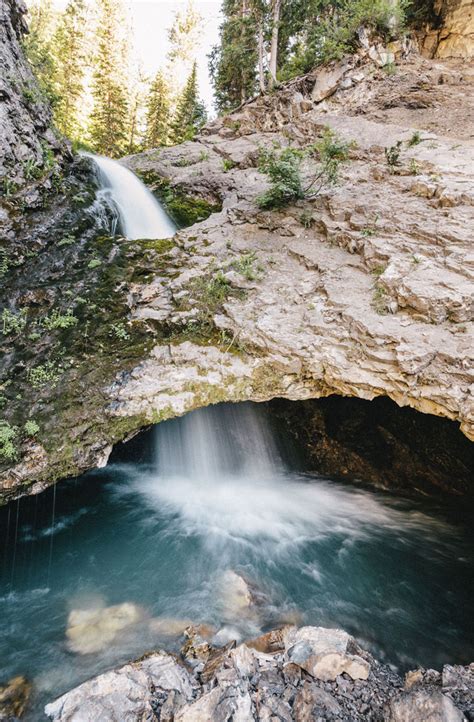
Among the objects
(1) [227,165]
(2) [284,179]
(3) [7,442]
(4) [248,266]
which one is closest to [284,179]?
(2) [284,179]

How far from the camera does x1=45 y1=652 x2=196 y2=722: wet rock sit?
351cm

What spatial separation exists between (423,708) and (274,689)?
1.45 m

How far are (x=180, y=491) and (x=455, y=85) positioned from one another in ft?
59.8

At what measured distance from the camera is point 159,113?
28703 mm

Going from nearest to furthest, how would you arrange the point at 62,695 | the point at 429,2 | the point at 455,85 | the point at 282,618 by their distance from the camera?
the point at 62,695
the point at 282,618
the point at 455,85
the point at 429,2

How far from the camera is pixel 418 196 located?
28.6 feet

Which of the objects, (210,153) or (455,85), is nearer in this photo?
(455,85)

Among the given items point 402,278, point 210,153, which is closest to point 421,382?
point 402,278

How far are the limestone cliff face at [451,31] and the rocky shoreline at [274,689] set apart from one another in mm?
21381

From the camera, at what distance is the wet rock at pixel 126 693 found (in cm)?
351

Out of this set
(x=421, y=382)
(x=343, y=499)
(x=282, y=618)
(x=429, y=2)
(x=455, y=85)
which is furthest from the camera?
(x=429, y=2)

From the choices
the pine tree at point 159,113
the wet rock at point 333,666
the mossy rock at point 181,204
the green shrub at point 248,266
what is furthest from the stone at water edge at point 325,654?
the pine tree at point 159,113

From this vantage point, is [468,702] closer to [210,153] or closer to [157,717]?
[157,717]

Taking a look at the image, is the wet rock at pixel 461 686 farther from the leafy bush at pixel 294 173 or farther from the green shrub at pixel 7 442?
the leafy bush at pixel 294 173
